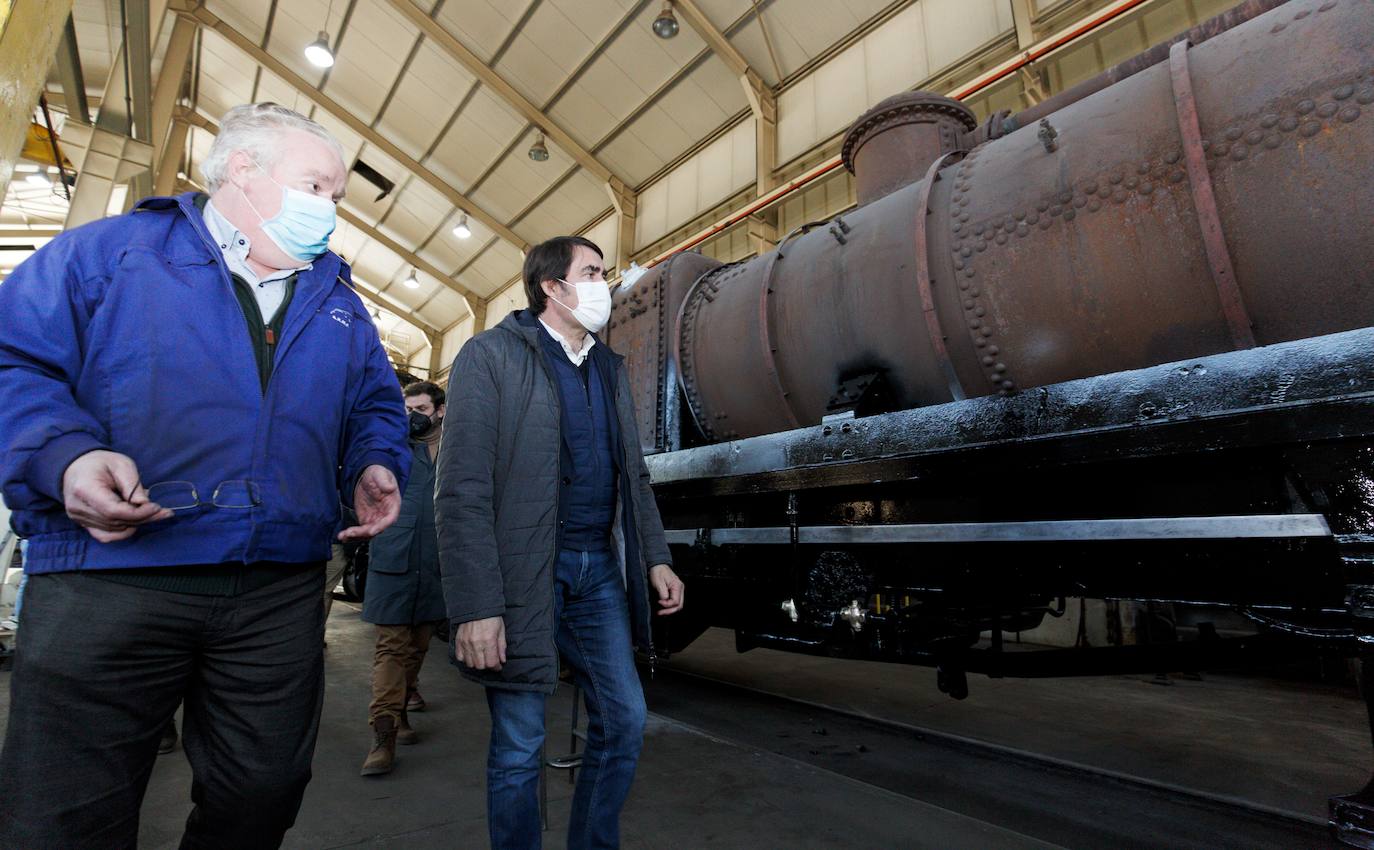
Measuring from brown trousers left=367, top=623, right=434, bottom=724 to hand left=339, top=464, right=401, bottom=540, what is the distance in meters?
2.00

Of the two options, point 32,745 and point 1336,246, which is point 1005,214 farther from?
point 32,745

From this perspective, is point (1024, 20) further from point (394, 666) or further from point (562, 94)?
point (394, 666)

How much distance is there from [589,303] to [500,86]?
38.3ft

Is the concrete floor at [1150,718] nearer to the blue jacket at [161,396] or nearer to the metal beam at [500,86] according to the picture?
the blue jacket at [161,396]

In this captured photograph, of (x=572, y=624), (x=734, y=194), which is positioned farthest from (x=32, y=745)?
(x=734, y=194)

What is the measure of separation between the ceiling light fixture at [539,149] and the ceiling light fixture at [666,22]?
3.75 metres

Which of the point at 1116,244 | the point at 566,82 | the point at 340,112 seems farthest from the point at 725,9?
the point at 1116,244

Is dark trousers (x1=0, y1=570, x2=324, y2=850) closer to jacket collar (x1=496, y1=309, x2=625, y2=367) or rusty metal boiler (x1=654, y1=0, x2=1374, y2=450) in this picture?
jacket collar (x1=496, y1=309, x2=625, y2=367)

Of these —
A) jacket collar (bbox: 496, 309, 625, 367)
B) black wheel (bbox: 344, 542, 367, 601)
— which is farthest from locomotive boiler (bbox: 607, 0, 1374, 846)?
black wheel (bbox: 344, 542, 367, 601)

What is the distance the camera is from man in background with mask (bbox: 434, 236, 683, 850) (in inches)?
60.9

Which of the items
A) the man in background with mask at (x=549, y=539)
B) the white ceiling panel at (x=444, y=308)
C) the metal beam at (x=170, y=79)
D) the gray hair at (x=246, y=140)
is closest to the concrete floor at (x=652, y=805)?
the man in background with mask at (x=549, y=539)

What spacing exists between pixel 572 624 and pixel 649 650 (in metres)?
0.26

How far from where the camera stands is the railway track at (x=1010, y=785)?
2.50 m

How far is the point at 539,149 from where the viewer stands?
12305 mm
